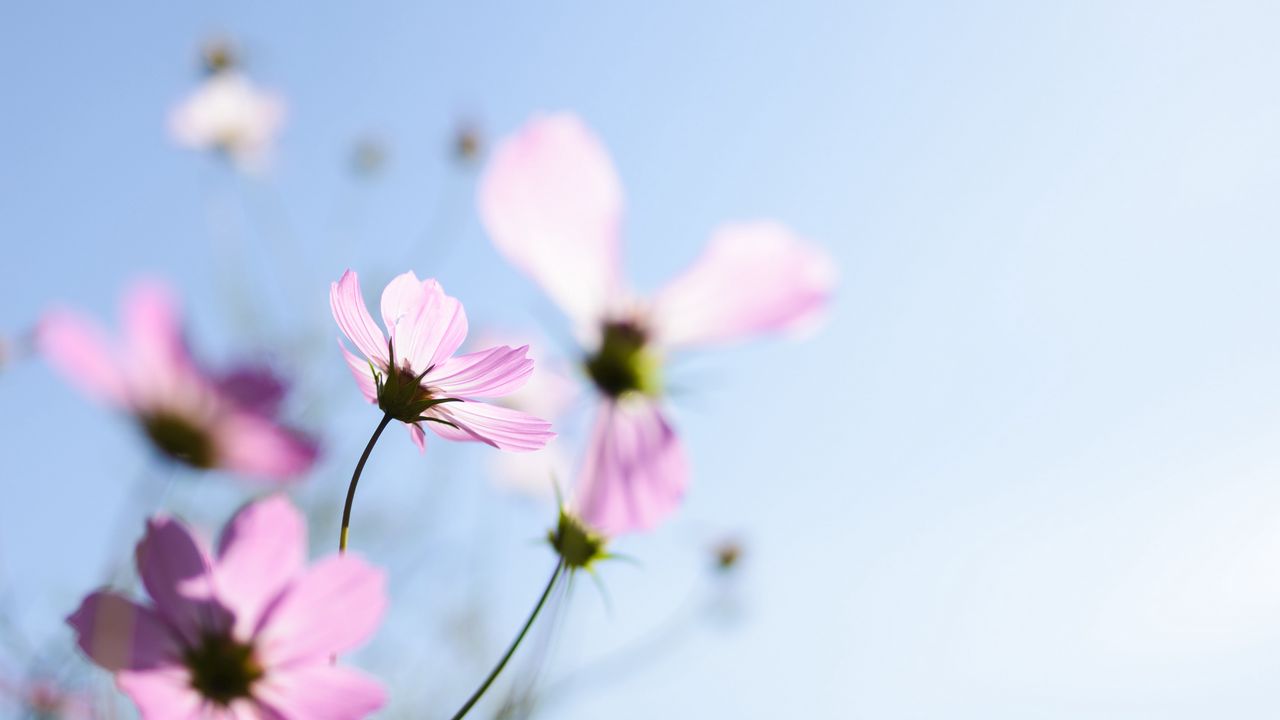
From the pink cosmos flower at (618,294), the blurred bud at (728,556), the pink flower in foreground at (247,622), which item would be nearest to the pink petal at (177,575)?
the pink flower in foreground at (247,622)

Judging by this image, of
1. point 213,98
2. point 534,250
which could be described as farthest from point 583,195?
point 213,98

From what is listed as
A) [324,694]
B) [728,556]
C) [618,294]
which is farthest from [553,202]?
[728,556]

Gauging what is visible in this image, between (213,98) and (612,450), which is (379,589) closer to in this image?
(612,450)

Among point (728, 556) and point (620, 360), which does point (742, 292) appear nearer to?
point (620, 360)

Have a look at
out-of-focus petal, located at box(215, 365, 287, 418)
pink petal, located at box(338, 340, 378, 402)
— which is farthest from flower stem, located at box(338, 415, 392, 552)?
out-of-focus petal, located at box(215, 365, 287, 418)

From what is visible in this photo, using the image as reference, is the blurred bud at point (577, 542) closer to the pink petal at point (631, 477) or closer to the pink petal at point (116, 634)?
the pink petal at point (631, 477)

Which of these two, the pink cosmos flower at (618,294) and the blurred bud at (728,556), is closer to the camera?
the pink cosmos flower at (618,294)
